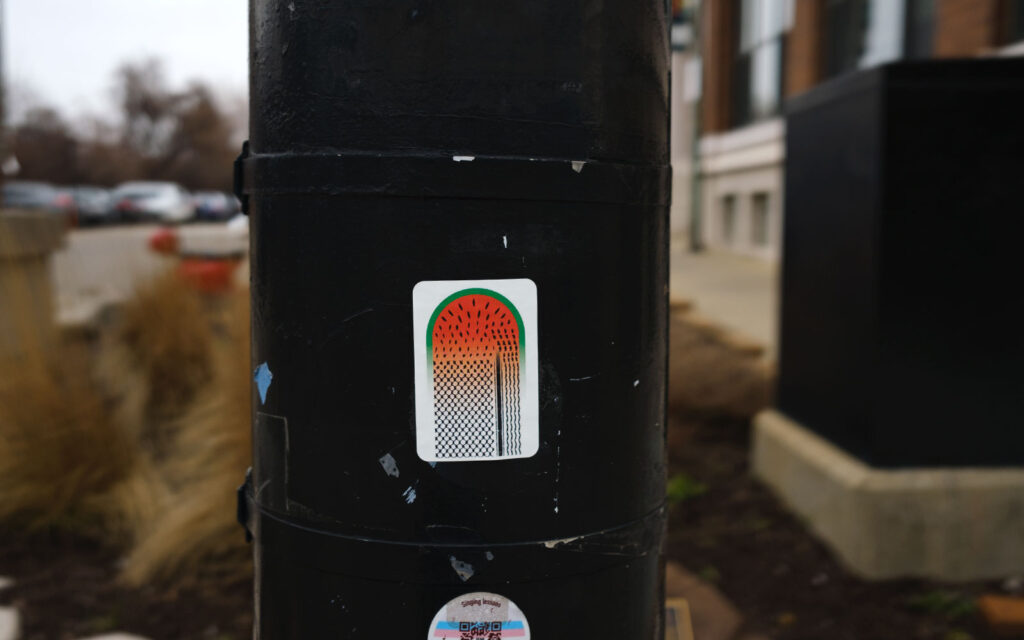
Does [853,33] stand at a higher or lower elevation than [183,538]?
higher

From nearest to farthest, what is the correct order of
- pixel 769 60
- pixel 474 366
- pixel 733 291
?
pixel 474 366
pixel 733 291
pixel 769 60

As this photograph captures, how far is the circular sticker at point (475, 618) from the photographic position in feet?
4.85

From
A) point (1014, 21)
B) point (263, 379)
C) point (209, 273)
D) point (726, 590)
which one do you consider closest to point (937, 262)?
point (726, 590)

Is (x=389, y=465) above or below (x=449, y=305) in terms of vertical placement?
below

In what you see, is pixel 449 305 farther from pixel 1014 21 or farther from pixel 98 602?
pixel 1014 21

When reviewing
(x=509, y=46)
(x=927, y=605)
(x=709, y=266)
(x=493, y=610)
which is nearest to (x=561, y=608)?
(x=493, y=610)

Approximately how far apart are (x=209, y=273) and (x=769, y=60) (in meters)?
9.99

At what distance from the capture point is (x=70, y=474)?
167 inches

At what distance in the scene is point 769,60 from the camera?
1437cm

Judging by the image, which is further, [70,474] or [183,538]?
[70,474]

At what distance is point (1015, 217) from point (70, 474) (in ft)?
13.8

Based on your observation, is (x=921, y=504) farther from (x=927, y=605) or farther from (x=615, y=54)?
(x=615, y=54)

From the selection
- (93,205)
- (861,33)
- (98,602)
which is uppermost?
(861,33)

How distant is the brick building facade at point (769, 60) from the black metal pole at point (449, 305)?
23.9 ft
